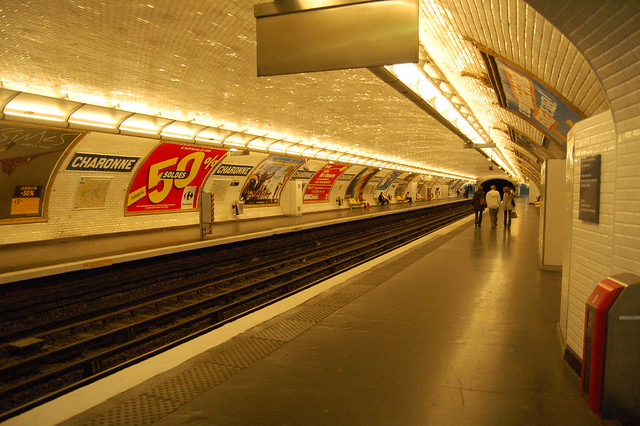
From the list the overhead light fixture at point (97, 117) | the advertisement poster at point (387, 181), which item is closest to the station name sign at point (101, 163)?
the overhead light fixture at point (97, 117)

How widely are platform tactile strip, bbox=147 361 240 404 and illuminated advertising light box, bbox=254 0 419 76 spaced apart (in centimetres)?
225

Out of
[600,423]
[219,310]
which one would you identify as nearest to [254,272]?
[219,310]

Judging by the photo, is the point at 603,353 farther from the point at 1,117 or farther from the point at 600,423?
the point at 1,117

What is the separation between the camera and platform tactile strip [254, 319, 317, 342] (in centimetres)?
393

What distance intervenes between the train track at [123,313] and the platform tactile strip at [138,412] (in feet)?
5.61

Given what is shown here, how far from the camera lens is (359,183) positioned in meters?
27.5

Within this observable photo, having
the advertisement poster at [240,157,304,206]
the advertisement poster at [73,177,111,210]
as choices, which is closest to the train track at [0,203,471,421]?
the advertisement poster at [73,177,111,210]

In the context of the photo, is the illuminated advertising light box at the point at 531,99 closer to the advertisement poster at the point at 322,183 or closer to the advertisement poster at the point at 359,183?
the advertisement poster at the point at 322,183

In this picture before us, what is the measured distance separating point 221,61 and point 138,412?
15.7ft

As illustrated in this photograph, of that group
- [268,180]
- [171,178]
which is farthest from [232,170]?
[268,180]

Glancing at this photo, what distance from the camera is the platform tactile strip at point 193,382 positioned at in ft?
9.30

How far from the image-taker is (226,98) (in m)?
8.27

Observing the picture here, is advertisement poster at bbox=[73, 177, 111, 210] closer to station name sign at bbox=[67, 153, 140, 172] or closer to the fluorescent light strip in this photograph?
station name sign at bbox=[67, 153, 140, 172]

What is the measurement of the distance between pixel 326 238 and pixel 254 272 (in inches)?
→ 290
